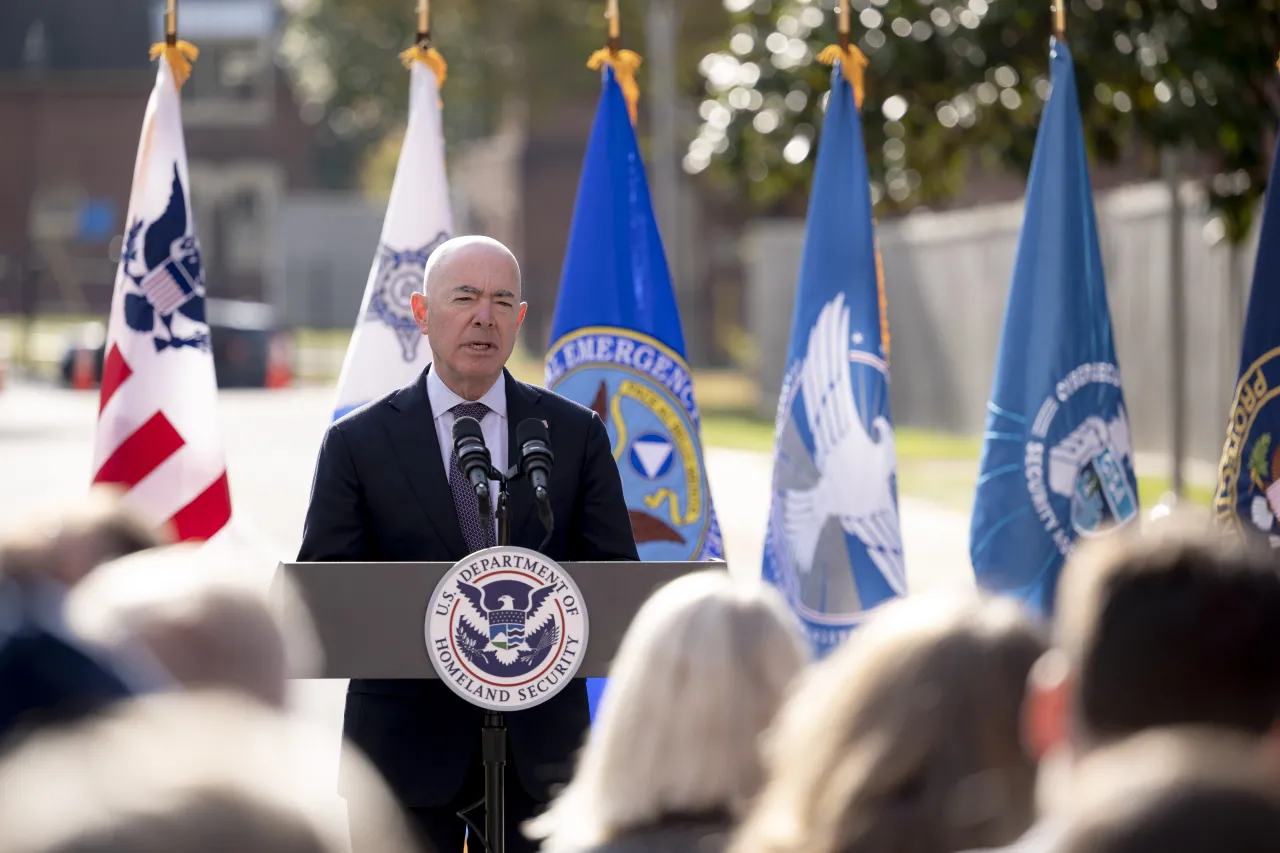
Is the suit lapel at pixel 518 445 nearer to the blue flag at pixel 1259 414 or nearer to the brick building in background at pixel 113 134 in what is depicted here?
the blue flag at pixel 1259 414

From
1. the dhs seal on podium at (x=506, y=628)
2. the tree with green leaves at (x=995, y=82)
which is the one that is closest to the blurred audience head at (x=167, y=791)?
the dhs seal on podium at (x=506, y=628)

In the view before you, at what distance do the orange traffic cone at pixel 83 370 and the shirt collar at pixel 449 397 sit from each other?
3432 cm

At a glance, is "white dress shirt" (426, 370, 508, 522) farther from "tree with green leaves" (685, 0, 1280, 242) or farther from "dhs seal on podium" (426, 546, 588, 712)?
"tree with green leaves" (685, 0, 1280, 242)

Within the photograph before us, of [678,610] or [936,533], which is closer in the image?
[678,610]

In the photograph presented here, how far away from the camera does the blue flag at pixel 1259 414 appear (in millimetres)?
6309

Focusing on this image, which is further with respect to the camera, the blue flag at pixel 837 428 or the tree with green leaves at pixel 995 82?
the tree with green leaves at pixel 995 82

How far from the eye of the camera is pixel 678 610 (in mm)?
2730

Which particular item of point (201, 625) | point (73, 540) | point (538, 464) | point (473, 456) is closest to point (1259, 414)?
point (538, 464)

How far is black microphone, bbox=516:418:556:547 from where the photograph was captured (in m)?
3.97

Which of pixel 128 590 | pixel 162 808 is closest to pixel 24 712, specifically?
pixel 128 590

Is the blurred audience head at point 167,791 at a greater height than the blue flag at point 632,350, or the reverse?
the blue flag at point 632,350

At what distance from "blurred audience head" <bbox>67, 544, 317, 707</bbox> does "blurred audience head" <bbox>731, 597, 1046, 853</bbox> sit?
0.65 meters

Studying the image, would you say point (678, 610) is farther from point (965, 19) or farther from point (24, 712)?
point (965, 19)

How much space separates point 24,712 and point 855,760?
3.13ft
